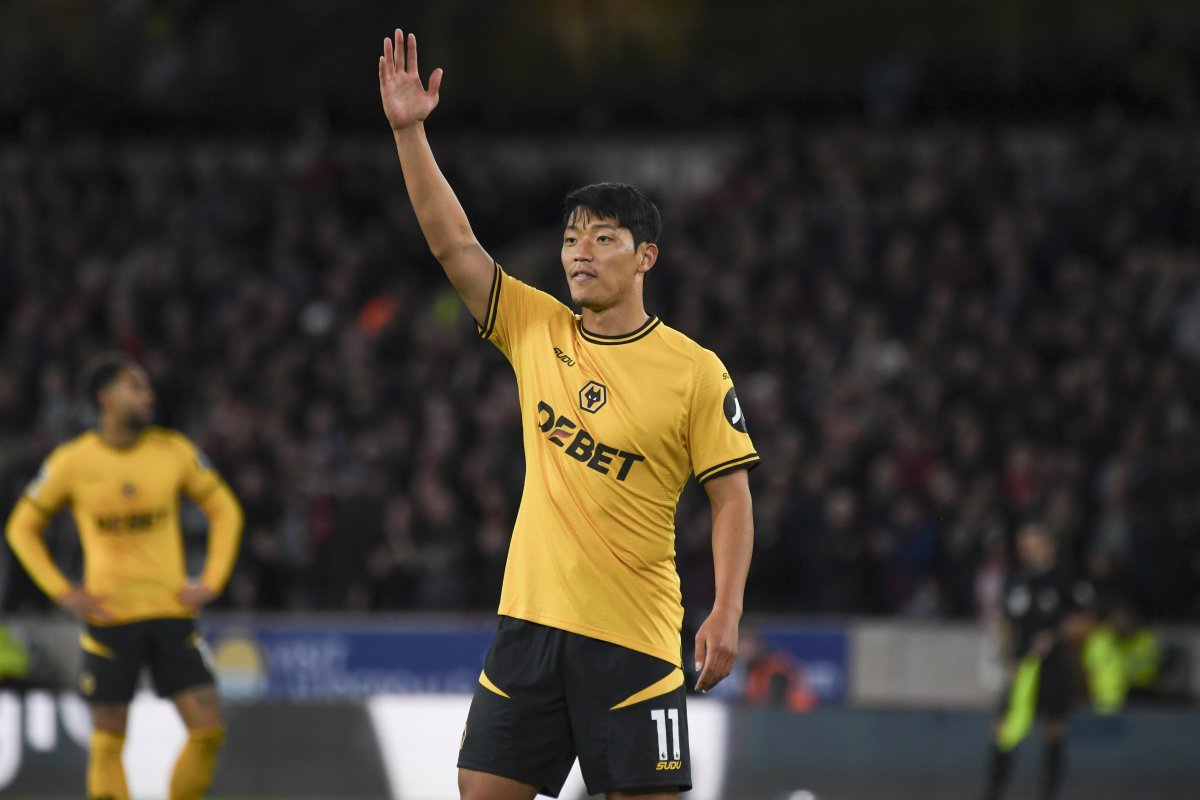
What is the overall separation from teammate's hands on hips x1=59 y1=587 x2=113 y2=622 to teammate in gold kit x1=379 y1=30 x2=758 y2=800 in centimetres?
359

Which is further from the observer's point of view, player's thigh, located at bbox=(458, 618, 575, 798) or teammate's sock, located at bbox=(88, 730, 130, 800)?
teammate's sock, located at bbox=(88, 730, 130, 800)

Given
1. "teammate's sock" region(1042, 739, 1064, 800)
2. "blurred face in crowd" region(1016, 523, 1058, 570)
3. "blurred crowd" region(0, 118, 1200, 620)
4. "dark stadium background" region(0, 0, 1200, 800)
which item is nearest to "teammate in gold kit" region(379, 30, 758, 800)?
"dark stadium background" region(0, 0, 1200, 800)

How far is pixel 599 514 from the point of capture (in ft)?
16.3

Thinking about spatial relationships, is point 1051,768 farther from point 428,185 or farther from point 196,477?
point 428,185

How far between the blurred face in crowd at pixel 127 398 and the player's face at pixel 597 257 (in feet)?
12.3

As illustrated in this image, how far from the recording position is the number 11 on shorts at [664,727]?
16.1ft

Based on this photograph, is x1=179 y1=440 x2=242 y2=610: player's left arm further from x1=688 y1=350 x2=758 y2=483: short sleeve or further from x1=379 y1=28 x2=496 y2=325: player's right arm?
x1=688 y1=350 x2=758 y2=483: short sleeve

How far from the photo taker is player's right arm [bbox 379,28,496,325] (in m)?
5.04

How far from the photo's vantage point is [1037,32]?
19.5 metres

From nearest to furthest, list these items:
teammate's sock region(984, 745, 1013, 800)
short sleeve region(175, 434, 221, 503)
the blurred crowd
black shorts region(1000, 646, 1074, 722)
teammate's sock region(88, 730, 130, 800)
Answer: teammate's sock region(88, 730, 130, 800)
short sleeve region(175, 434, 221, 503)
teammate's sock region(984, 745, 1013, 800)
black shorts region(1000, 646, 1074, 722)
the blurred crowd

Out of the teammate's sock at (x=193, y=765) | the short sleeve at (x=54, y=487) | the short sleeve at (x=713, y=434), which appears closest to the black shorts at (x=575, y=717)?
the short sleeve at (x=713, y=434)

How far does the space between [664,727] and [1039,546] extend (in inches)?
290

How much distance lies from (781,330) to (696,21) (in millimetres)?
5881

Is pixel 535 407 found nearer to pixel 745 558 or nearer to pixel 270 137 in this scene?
pixel 745 558
